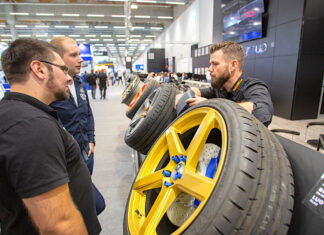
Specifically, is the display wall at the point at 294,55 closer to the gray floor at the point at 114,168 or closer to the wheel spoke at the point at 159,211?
the gray floor at the point at 114,168

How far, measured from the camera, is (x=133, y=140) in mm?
2164

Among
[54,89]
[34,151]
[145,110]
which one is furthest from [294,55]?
[34,151]

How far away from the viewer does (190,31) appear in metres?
16.3

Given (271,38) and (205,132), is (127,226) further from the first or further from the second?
(271,38)

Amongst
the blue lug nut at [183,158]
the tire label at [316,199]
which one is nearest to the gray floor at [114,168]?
the blue lug nut at [183,158]

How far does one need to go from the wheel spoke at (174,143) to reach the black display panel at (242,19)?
7259 mm

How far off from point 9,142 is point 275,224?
985mm

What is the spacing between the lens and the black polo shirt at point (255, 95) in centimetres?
145

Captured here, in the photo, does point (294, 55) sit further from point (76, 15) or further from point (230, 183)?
point (76, 15)

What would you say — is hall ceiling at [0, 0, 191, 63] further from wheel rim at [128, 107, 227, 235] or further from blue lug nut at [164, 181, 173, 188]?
blue lug nut at [164, 181, 173, 188]

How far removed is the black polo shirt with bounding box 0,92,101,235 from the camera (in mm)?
697

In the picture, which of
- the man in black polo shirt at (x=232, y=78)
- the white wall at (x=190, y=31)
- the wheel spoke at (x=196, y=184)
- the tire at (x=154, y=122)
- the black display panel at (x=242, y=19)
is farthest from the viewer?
the white wall at (x=190, y=31)

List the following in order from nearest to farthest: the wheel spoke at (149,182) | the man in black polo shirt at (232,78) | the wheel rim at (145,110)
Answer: the wheel spoke at (149,182), the man in black polo shirt at (232,78), the wheel rim at (145,110)

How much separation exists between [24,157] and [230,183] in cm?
75
